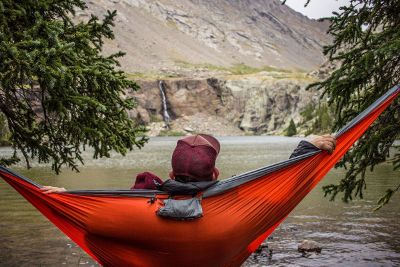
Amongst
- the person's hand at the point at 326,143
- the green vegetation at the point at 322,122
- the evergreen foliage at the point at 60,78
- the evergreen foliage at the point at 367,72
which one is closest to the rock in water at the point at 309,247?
the evergreen foliage at the point at 367,72

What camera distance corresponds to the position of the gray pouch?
4.10 m

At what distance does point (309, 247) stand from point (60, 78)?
756cm

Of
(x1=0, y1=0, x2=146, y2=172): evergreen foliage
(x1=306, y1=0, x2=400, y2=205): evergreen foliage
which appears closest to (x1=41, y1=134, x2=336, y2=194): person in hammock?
(x1=0, y1=0, x2=146, y2=172): evergreen foliage

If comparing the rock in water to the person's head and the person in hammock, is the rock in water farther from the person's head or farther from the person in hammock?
the person's head

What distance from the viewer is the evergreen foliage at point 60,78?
20.8ft

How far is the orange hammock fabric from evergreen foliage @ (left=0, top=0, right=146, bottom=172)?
2221 millimetres

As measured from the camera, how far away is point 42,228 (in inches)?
579

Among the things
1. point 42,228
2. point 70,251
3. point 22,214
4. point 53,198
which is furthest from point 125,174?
point 53,198

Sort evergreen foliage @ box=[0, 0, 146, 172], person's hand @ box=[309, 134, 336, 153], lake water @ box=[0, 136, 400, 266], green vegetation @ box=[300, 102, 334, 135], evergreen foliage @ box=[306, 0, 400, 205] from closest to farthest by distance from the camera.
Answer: person's hand @ box=[309, 134, 336, 153] → evergreen foliage @ box=[0, 0, 146, 172] → evergreen foliage @ box=[306, 0, 400, 205] → lake water @ box=[0, 136, 400, 266] → green vegetation @ box=[300, 102, 334, 135]

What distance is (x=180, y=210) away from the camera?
4.11 metres

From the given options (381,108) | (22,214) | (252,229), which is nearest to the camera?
(252,229)

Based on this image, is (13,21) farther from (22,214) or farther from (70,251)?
(22,214)

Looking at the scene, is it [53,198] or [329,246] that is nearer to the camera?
[53,198]

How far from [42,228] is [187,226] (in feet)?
38.2
